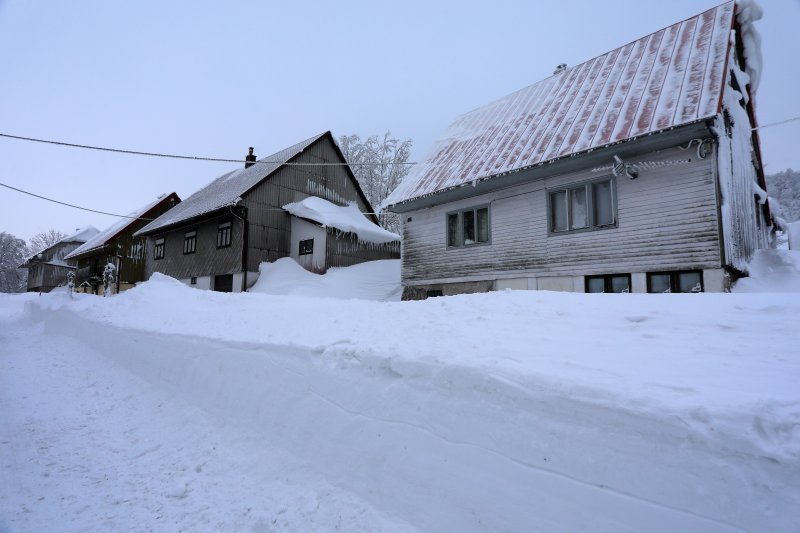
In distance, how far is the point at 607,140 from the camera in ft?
32.3

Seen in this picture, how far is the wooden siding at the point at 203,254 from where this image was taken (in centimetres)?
2138

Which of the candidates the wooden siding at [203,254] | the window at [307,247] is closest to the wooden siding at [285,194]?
the wooden siding at [203,254]

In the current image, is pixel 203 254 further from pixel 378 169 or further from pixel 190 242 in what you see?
pixel 378 169

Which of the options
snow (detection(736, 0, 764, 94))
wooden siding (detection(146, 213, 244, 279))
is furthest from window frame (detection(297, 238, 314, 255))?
snow (detection(736, 0, 764, 94))

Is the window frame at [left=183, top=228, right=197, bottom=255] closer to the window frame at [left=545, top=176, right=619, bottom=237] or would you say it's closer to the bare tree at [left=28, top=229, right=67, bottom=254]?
the window frame at [left=545, top=176, right=619, bottom=237]

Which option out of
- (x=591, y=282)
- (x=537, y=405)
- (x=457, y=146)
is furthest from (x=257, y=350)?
(x=457, y=146)

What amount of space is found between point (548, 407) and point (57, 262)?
60.9 m

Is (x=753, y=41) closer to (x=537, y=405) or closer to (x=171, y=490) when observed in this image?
(x=537, y=405)

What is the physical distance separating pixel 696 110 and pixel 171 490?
11.0 metres

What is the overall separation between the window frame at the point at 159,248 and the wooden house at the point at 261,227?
0.55 feet

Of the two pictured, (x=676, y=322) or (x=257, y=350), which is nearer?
(x=676, y=322)

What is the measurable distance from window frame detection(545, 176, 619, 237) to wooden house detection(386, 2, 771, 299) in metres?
0.03

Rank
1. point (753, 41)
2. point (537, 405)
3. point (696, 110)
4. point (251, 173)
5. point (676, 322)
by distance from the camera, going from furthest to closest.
A: point (251, 173) < point (753, 41) < point (696, 110) < point (676, 322) < point (537, 405)

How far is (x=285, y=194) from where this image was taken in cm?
2295
